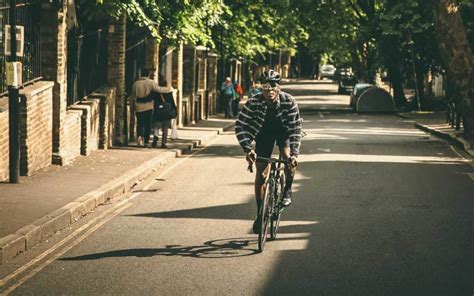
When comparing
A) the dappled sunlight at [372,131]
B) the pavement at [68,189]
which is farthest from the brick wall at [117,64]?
the dappled sunlight at [372,131]

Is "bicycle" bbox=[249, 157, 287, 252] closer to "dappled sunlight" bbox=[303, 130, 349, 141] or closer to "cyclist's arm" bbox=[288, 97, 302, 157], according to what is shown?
"cyclist's arm" bbox=[288, 97, 302, 157]

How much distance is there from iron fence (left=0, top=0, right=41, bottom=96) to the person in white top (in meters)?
5.23

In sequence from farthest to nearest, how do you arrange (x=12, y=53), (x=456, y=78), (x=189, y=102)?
(x=189, y=102) → (x=456, y=78) → (x=12, y=53)

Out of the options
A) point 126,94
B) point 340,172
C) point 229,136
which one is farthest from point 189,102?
point 340,172

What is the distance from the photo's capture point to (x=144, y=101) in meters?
24.1

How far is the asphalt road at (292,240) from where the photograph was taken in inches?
352

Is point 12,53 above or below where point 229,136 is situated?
above

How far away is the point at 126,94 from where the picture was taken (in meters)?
25.8

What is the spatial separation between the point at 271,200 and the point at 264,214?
37 centimetres

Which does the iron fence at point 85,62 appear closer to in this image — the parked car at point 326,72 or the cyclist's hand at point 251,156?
the cyclist's hand at point 251,156

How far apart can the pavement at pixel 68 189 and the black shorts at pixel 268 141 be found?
99.1 inches

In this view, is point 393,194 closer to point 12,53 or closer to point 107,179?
point 107,179

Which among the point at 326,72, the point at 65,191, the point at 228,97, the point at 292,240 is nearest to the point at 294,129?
the point at 292,240

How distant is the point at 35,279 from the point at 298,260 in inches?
101
